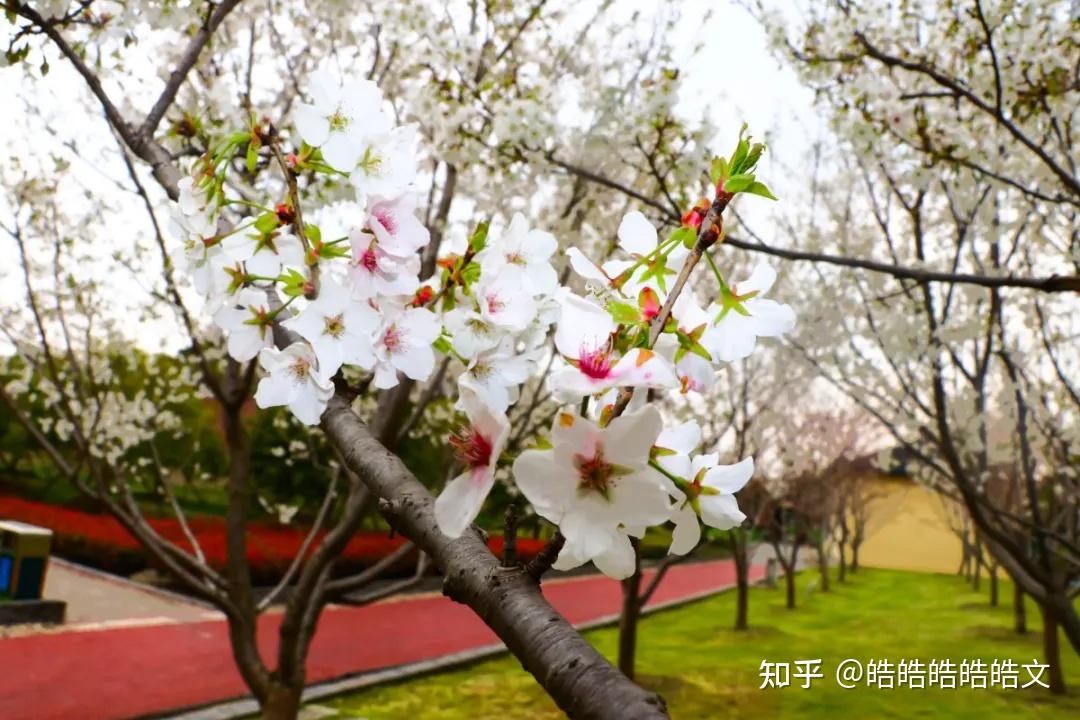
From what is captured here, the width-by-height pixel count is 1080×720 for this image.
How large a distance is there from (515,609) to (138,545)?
14.0 meters

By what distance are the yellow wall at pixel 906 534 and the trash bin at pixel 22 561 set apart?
22.5 m

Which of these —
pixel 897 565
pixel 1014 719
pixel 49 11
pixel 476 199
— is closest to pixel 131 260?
pixel 476 199

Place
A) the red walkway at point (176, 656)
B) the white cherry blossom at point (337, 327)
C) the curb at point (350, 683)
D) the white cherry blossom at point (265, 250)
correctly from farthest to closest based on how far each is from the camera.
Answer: the red walkway at point (176, 656), the curb at point (350, 683), the white cherry blossom at point (265, 250), the white cherry blossom at point (337, 327)

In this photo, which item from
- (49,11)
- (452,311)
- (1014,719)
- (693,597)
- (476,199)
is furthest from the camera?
(693,597)

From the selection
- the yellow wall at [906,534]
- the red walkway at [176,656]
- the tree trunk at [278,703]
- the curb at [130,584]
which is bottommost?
the red walkway at [176,656]

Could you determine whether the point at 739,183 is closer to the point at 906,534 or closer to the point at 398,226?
the point at 398,226

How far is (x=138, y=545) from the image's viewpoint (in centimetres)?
1290

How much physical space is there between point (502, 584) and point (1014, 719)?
821cm

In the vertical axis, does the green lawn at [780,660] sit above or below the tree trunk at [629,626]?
below

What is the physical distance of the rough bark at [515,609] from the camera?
1.90 ft

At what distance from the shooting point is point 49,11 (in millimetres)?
2168

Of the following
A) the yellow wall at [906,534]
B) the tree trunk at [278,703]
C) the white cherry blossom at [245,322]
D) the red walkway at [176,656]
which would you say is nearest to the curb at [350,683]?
the red walkway at [176,656]

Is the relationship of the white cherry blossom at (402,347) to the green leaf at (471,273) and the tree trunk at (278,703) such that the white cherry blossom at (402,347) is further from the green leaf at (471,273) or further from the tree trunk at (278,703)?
the tree trunk at (278,703)

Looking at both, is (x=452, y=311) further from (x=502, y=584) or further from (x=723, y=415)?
(x=723, y=415)
